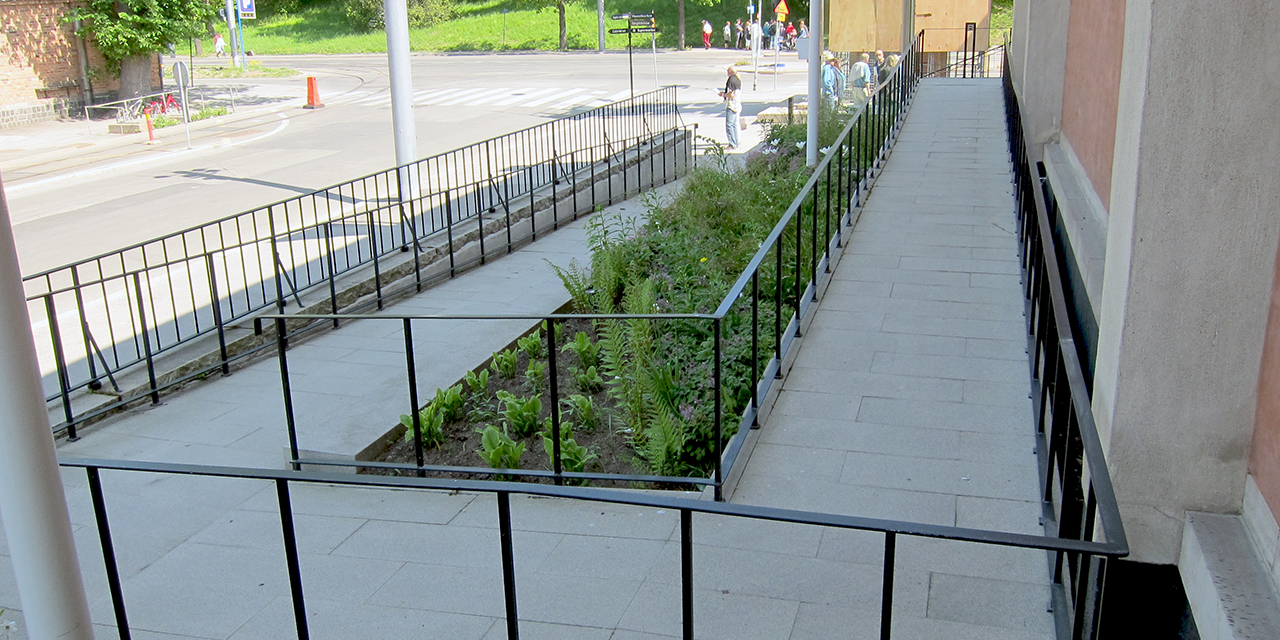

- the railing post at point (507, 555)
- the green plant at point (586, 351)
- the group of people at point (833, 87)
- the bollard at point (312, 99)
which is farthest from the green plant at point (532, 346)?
the bollard at point (312, 99)

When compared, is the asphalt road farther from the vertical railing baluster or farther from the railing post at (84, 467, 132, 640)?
the vertical railing baluster

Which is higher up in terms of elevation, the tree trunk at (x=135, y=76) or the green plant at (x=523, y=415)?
the tree trunk at (x=135, y=76)

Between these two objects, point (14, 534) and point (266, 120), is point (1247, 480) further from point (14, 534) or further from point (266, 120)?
point (266, 120)

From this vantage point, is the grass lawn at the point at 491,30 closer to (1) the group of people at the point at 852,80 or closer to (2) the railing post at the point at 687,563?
(1) the group of people at the point at 852,80

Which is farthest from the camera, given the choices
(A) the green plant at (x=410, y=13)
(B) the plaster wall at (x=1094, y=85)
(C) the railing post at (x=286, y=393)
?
(A) the green plant at (x=410, y=13)

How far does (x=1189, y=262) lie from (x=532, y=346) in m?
5.36

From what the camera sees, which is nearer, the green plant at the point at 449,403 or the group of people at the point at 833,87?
the green plant at the point at 449,403

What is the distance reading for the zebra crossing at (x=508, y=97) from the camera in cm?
3003

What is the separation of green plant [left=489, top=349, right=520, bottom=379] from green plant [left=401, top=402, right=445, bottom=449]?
1177mm

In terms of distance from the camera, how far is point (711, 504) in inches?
97.7

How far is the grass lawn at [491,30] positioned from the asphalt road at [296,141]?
8333 mm

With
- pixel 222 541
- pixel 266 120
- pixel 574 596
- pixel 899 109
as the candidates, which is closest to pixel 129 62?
pixel 266 120

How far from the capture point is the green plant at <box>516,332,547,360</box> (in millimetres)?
7906

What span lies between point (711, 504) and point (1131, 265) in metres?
1.75
